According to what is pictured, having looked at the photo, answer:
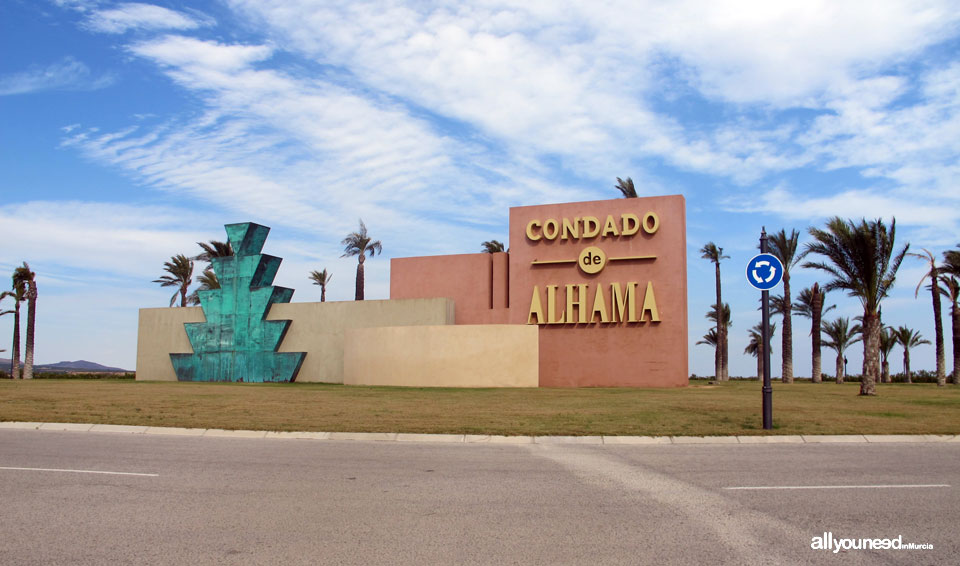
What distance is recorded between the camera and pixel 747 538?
6.29m

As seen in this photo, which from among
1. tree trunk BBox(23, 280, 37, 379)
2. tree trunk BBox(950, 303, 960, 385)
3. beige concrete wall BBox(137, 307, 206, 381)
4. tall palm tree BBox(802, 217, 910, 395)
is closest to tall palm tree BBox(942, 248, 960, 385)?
tree trunk BBox(950, 303, 960, 385)

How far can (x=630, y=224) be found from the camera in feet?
122

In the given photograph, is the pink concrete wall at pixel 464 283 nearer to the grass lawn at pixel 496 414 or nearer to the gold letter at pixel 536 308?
the gold letter at pixel 536 308

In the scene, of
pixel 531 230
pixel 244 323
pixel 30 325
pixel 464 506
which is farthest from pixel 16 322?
pixel 464 506

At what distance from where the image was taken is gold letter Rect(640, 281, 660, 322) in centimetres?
3616

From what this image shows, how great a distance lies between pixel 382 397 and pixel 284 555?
63.0 feet

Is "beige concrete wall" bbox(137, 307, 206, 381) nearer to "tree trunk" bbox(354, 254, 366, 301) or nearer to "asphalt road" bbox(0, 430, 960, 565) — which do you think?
"tree trunk" bbox(354, 254, 366, 301)

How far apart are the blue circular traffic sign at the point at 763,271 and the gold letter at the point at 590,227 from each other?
73.2 feet

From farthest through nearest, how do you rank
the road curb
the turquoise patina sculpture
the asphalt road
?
the turquoise patina sculpture, the road curb, the asphalt road

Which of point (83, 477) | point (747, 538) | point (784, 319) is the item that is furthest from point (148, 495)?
point (784, 319)

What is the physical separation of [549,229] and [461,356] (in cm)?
879

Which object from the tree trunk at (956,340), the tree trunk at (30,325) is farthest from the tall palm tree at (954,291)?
the tree trunk at (30,325)

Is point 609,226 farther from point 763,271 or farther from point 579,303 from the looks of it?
point 763,271

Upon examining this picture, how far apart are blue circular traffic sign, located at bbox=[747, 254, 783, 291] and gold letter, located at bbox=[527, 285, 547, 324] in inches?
901
